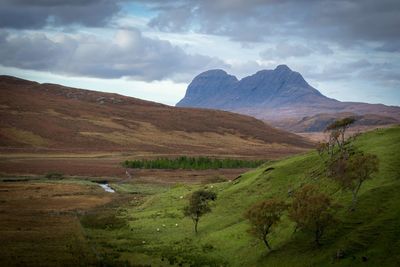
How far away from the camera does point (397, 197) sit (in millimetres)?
43750

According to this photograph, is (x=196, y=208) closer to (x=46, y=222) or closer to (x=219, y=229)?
(x=219, y=229)

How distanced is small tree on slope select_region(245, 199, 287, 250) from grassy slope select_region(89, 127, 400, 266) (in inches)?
82.7

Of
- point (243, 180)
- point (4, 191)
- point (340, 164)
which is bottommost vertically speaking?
point (4, 191)

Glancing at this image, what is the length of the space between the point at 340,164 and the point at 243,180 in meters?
26.2

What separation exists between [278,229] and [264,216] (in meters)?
5.65

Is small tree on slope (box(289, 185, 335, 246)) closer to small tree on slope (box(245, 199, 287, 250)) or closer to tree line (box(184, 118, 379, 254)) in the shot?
tree line (box(184, 118, 379, 254))

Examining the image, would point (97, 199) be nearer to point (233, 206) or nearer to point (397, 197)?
point (233, 206)

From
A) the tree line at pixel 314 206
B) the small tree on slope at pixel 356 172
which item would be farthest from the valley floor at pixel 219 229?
the small tree on slope at pixel 356 172

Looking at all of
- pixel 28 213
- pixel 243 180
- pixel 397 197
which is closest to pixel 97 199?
pixel 28 213

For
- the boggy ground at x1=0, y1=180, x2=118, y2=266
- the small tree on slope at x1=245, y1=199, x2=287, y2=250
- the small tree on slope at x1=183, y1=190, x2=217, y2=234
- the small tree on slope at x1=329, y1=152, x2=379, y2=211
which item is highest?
the small tree on slope at x1=329, y1=152, x2=379, y2=211

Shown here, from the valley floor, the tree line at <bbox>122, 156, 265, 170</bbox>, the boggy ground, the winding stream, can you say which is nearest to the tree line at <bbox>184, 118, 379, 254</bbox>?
the valley floor

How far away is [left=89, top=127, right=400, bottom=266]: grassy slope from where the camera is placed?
39.0 metres

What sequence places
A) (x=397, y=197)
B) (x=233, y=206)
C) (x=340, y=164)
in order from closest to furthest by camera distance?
(x=397, y=197) < (x=340, y=164) < (x=233, y=206)

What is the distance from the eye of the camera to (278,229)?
49625 millimetres
